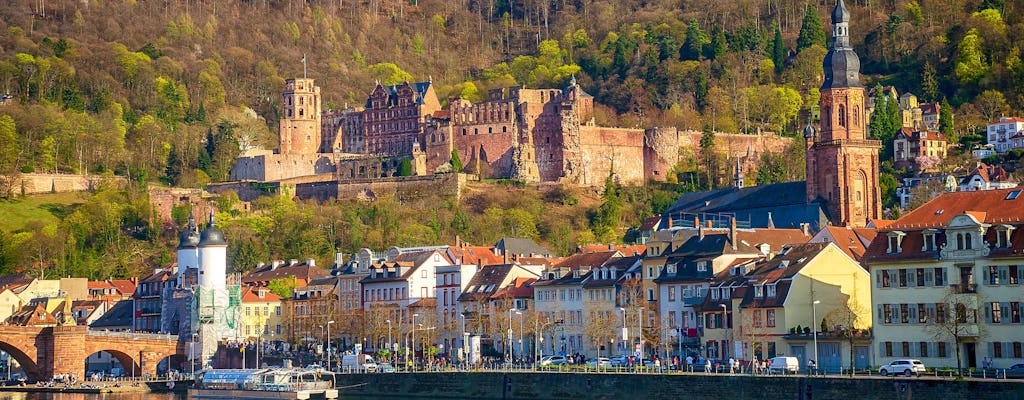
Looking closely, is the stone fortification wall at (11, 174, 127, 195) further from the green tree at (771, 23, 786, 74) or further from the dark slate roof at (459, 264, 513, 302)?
the green tree at (771, 23, 786, 74)

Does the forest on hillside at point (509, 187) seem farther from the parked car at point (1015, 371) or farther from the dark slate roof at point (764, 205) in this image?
the parked car at point (1015, 371)

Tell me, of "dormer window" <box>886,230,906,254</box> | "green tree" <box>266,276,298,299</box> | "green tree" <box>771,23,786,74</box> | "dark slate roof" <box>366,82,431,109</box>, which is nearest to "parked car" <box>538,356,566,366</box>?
"dormer window" <box>886,230,906,254</box>

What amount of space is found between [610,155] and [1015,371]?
105 meters

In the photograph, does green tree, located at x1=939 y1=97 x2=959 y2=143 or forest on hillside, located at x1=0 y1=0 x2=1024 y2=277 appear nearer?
forest on hillside, located at x1=0 y1=0 x2=1024 y2=277

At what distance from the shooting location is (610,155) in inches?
6599

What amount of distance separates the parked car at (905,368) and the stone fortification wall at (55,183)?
352ft

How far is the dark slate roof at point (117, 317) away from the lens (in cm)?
12169

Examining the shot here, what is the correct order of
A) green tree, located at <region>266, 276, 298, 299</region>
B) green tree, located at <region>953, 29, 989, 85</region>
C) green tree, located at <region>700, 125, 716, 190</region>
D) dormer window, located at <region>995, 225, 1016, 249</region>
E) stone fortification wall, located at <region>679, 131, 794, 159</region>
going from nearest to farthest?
dormer window, located at <region>995, 225, 1016, 249</region> → green tree, located at <region>266, 276, 298, 299</region> → green tree, located at <region>953, 29, 989, 85</region> → green tree, located at <region>700, 125, 716, 190</region> → stone fortification wall, located at <region>679, 131, 794, 159</region>

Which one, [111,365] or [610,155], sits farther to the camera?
[610,155]

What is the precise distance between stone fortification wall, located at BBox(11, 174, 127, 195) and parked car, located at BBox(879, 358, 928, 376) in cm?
10732

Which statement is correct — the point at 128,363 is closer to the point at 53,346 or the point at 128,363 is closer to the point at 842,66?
the point at 53,346

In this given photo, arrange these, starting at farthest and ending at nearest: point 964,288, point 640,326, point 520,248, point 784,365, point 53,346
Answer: point 520,248 < point 53,346 < point 640,326 < point 784,365 < point 964,288

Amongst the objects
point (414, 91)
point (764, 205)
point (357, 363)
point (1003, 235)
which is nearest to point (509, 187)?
point (414, 91)

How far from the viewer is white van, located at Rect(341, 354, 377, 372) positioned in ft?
295
